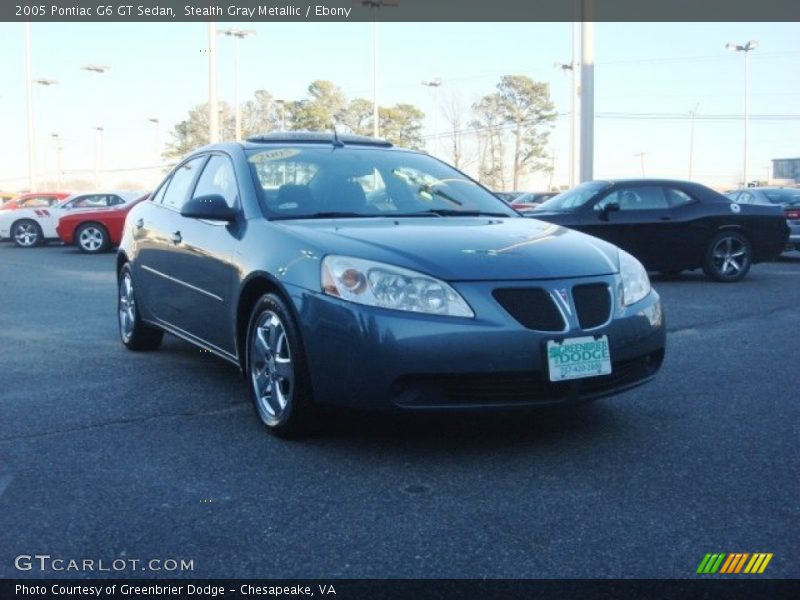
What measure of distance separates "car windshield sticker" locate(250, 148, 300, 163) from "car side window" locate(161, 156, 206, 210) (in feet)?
2.66

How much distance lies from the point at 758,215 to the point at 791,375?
709cm

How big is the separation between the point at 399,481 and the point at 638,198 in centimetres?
919

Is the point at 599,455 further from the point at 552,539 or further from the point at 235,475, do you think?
the point at 235,475

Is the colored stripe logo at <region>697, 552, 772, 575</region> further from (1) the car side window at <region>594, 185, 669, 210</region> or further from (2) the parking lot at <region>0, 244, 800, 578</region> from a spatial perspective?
(1) the car side window at <region>594, 185, 669, 210</region>

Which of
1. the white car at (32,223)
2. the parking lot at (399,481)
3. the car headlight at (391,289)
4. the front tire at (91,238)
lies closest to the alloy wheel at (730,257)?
the parking lot at (399,481)

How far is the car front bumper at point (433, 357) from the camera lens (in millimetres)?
3906

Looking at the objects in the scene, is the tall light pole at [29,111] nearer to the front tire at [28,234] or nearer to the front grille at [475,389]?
the front tire at [28,234]

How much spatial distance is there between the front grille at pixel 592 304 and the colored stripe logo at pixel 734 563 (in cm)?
129

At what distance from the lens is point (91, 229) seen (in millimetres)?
20000

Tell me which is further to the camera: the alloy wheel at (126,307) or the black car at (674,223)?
the black car at (674,223)

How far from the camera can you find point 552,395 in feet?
13.3
